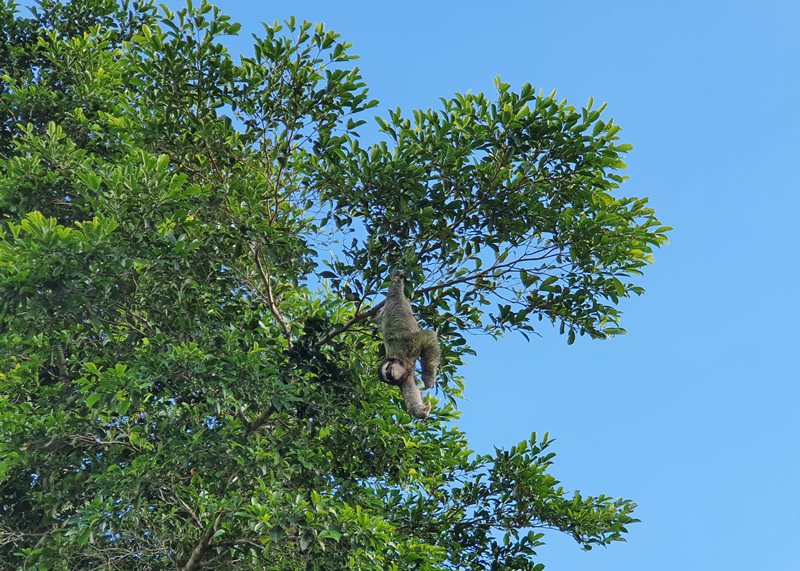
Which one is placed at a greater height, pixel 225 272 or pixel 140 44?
pixel 140 44

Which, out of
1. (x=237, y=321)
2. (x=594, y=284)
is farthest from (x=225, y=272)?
(x=594, y=284)

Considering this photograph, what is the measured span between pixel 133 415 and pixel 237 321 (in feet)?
5.60

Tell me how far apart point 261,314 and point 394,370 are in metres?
3.84

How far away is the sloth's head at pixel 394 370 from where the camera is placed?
28.4ft

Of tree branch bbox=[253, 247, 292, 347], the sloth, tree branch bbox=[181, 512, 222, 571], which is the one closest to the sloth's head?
the sloth

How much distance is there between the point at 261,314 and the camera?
12031mm

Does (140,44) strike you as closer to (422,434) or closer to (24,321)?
(24,321)

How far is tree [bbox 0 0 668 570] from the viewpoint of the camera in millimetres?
9353

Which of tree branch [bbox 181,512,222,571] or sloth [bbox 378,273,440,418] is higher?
sloth [bbox 378,273,440,418]

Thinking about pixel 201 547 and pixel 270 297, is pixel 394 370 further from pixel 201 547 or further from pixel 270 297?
pixel 201 547

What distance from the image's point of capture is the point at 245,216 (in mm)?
10156

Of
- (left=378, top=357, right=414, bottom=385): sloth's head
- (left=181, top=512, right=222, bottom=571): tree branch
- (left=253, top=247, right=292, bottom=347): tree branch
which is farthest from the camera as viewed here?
(left=253, top=247, right=292, bottom=347): tree branch

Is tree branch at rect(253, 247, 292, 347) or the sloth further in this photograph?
tree branch at rect(253, 247, 292, 347)

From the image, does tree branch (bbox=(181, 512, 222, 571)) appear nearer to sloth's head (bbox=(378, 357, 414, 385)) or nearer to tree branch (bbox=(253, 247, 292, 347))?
tree branch (bbox=(253, 247, 292, 347))
